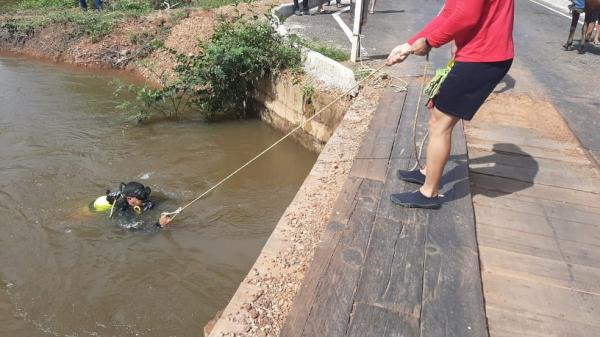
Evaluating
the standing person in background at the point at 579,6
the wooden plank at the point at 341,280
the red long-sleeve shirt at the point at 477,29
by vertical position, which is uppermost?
the red long-sleeve shirt at the point at 477,29

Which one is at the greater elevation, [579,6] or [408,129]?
[579,6]

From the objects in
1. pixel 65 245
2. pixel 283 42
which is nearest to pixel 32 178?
pixel 65 245

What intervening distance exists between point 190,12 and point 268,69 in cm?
701

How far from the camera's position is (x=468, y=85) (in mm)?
2951

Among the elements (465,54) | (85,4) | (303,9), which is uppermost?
(465,54)

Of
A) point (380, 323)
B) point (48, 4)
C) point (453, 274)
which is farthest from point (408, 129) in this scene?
point (48, 4)

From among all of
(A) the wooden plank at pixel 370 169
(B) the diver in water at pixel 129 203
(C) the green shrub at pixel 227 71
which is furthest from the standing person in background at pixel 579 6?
(B) the diver in water at pixel 129 203

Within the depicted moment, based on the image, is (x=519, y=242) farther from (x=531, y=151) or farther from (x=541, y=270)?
(x=531, y=151)

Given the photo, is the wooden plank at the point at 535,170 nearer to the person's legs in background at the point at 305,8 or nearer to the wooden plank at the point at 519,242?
the wooden plank at the point at 519,242

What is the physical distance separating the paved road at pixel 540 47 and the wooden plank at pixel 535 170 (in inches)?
18.9

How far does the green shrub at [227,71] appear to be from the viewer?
7.59 meters

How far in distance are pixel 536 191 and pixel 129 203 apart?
4188 mm

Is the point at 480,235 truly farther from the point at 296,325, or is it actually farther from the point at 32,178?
the point at 32,178

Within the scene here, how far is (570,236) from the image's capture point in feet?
10.8
